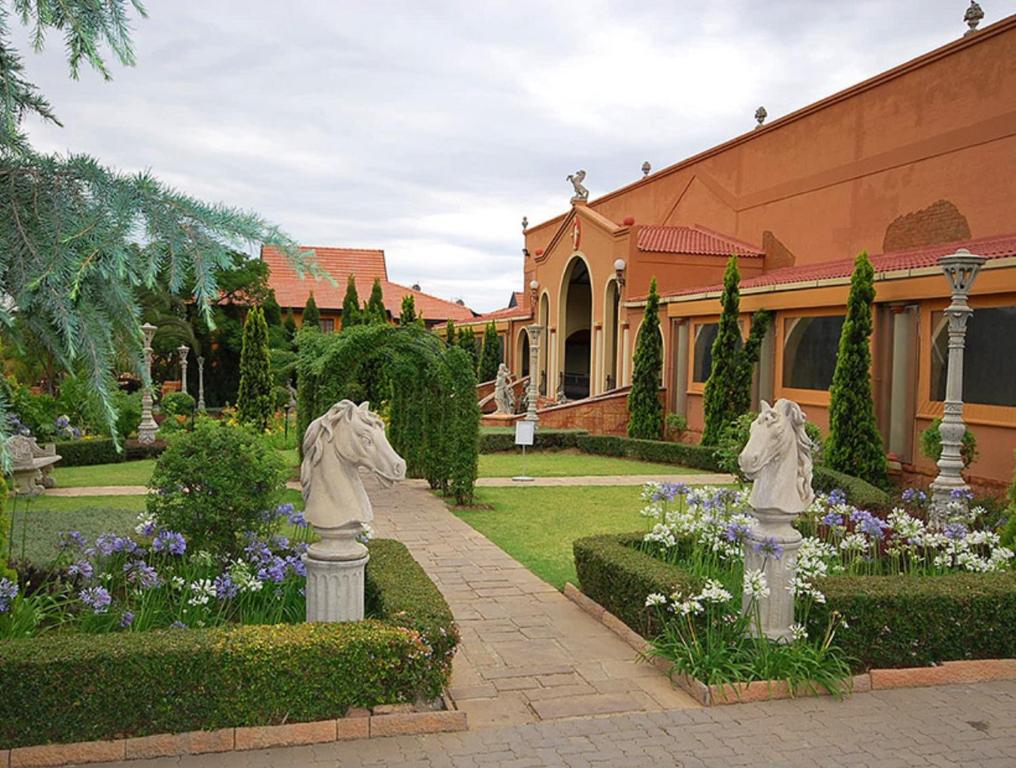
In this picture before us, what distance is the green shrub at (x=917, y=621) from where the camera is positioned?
5977 millimetres

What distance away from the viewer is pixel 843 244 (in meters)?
21.1

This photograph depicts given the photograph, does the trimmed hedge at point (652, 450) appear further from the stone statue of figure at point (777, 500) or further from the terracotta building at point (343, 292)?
the terracotta building at point (343, 292)

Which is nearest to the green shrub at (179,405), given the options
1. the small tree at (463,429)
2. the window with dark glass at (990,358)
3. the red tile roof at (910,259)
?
the small tree at (463,429)

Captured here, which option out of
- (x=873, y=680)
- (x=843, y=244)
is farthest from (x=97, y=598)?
(x=843, y=244)

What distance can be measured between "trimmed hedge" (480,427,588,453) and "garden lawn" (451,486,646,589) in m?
6.28

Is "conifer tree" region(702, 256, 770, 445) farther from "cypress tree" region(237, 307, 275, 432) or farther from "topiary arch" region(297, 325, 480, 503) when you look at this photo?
"cypress tree" region(237, 307, 275, 432)

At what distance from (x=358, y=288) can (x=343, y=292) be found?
1795 mm

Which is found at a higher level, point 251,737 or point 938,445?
point 938,445

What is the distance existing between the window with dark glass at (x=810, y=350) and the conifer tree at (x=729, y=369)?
90cm

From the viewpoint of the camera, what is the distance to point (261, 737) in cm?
472

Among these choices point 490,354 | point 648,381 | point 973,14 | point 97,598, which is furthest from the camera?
point 490,354

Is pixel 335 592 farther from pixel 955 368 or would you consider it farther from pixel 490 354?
pixel 490 354

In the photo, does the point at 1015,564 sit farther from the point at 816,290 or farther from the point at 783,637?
the point at 816,290

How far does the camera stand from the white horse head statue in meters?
5.97
